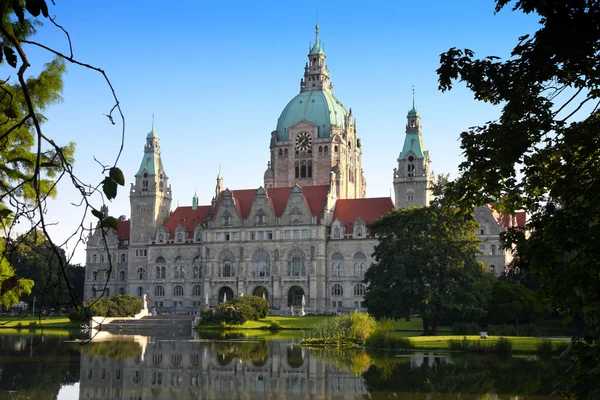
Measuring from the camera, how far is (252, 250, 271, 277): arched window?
9612 cm

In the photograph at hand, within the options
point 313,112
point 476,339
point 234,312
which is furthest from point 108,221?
point 313,112

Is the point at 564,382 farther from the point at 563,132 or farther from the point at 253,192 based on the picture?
the point at 253,192

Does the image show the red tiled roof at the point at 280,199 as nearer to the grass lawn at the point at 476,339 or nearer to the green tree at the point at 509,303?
the green tree at the point at 509,303

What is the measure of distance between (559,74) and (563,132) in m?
0.90

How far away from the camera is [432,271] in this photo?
54094 mm

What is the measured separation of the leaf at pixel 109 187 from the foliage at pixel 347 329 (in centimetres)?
4191

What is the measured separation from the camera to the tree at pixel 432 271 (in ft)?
173

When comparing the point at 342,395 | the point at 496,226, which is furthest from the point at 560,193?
the point at 496,226

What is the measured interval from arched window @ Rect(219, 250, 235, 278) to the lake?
54.3 m

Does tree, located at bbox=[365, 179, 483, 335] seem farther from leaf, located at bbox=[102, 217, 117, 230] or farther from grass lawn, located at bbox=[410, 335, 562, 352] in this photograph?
leaf, located at bbox=[102, 217, 117, 230]

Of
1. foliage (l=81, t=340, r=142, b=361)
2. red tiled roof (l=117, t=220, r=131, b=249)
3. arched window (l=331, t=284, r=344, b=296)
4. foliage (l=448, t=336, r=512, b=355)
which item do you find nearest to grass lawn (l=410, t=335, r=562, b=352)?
foliage (l=448, t=336, r=512, b=355)

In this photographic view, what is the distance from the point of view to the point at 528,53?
11.8 metres

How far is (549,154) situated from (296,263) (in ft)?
274

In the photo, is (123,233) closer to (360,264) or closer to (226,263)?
(226,263)
